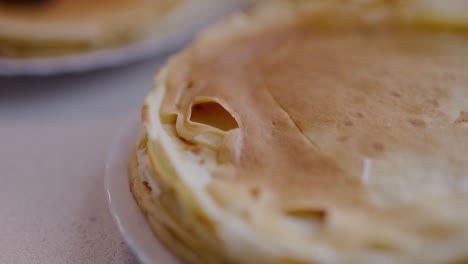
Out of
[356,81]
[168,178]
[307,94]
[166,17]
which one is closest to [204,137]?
[168,178]

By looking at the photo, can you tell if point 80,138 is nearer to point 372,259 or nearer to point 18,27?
point 18,27

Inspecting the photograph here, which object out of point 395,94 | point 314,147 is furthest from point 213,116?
point 395,94

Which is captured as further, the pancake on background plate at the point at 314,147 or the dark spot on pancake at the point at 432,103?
the dark spot on pancake at the point at 432,103

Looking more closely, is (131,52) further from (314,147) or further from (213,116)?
(314,147)

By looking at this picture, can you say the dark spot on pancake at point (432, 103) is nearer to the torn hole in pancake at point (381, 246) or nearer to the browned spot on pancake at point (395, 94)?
the browned spot on pancake at point (395, 94)

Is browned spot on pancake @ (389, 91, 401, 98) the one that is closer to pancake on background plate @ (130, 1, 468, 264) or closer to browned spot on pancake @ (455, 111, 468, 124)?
pancake on background plate @ (130, 1, 468, 264)

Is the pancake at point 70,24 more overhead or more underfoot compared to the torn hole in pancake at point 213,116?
more overhead

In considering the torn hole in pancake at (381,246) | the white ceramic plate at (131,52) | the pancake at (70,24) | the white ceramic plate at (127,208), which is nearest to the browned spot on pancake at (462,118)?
the torn hole in pancake at (381,246)
